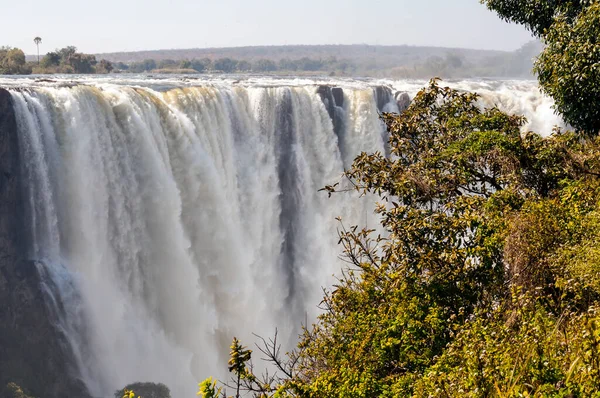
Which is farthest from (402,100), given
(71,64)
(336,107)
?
(71,64)

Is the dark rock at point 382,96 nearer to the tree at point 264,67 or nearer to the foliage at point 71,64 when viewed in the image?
the foliage at point 71,64

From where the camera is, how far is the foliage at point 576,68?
10.3 m

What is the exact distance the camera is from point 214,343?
2100 centimetres

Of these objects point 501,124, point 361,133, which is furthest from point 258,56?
point 501,124

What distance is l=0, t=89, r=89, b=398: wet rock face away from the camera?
17.5 meters

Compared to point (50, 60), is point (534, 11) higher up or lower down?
lower down

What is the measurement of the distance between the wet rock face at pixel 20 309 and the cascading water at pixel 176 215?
0.27 meters

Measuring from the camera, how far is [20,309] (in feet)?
58.5

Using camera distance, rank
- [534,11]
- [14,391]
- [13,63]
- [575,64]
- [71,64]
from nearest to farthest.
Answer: [575,64] < [534,11] < [14,391] < [13,63] < [71,64]

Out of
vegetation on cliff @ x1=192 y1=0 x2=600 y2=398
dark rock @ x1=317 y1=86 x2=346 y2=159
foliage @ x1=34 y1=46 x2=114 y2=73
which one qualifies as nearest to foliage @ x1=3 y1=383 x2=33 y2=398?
vegetation on cliff @ x1=192 y1=0 x2=600 y2=398

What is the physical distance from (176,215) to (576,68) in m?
12.6

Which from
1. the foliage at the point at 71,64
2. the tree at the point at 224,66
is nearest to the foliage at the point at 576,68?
the foliage at the point at 71,64

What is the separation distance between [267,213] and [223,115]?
3637 mm

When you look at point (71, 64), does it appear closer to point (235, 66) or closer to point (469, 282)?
point (469, 282)
